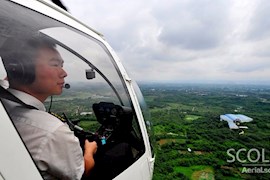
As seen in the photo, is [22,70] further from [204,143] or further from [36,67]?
[204,143]

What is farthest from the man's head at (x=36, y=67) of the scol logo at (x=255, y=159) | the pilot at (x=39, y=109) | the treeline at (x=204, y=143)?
the treeline at (x=204, y=143)

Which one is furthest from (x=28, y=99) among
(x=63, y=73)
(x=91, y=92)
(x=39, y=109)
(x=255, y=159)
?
(x=255, y=159)

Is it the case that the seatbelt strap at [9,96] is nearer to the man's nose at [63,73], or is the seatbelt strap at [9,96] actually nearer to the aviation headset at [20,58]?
the aviation headset at [20,58]

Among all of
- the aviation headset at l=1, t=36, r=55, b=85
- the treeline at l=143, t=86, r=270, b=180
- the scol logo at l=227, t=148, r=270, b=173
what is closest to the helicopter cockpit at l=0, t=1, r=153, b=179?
the aviation headset at l=1, t=36, r=55, b=85

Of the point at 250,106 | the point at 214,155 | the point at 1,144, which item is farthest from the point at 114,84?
the point at 250,106

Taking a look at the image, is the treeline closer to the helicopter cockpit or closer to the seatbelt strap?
the helicopter cockpit

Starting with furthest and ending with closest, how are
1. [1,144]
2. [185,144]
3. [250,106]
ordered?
[250,106] → [185,144] → [1,144]

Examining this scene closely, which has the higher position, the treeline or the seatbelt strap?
the seatbelt strap

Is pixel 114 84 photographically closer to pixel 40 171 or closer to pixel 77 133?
pixel 77 133
